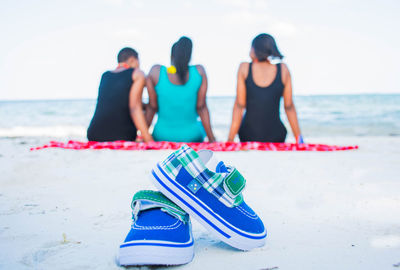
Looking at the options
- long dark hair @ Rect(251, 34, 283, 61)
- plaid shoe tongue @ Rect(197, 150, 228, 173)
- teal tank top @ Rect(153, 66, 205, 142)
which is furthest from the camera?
teal tank top @ Rect(153, 66, 205, 142)

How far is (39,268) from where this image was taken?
3.93 ft

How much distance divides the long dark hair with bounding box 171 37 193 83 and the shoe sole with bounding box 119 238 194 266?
2.90 meters

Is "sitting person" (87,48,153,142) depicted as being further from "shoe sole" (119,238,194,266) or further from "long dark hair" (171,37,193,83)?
"shoe sole" (119,238,194,266)

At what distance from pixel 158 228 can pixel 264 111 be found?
2.87 m

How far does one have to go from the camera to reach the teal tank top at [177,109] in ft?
13.2

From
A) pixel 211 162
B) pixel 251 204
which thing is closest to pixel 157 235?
pixel 211 162

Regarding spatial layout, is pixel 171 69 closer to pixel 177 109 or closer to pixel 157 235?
pixel 177 109

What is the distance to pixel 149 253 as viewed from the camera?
119 cm

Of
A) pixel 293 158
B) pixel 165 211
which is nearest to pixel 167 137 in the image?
pixel 293 158

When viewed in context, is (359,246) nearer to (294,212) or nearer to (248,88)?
(294,212)

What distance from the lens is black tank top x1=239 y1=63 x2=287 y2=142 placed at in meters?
3.93

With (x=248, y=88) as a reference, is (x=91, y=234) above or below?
below

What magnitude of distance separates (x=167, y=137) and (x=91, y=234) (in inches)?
105

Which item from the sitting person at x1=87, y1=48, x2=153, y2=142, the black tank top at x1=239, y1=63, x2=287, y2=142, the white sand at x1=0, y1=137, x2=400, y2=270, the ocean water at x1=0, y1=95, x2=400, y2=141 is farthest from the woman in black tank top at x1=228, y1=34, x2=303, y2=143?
the ocean water at x1=0, y1=95, x2=400, y2=141
